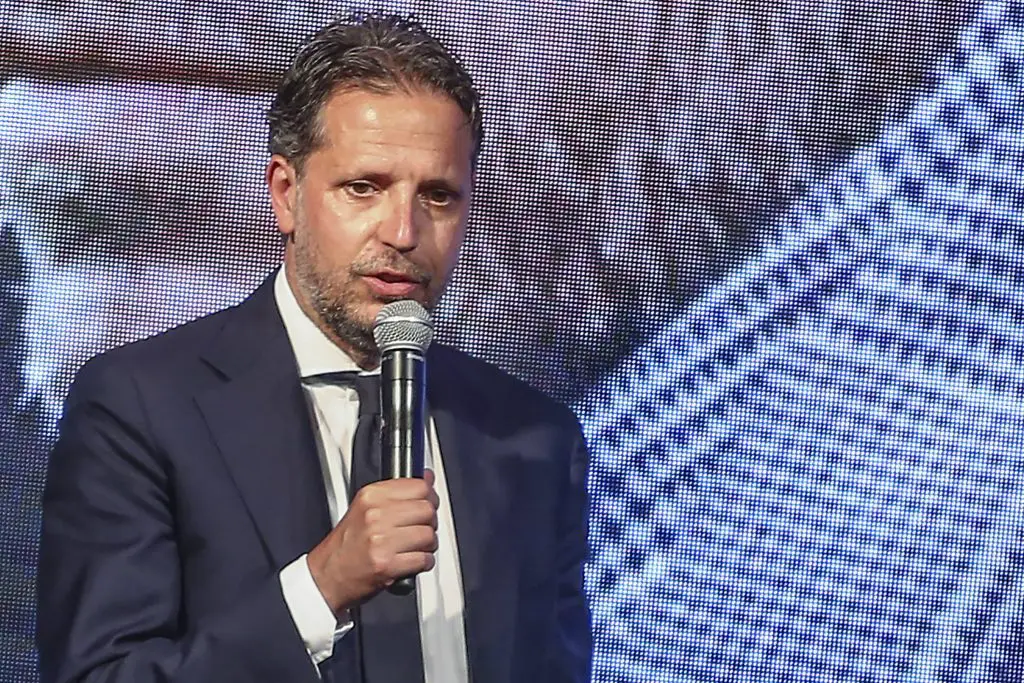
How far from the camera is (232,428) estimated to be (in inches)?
74.1

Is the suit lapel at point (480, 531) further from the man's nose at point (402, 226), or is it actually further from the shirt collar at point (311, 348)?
the man's nose at point (402, 226)

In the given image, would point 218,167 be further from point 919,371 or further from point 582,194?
point 919,371

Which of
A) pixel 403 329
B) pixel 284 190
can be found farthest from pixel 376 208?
pixel 403 329

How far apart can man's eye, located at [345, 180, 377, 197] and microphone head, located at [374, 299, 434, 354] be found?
10.3 inches

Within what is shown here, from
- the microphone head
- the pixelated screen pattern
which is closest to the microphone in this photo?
the microphone head

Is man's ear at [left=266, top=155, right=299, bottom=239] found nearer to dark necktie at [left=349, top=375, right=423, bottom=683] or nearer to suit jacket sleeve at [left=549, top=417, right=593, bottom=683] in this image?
dark necktie at [left=349, top=375, right=423, bottom=683]

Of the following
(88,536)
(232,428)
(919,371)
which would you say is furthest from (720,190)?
(88,536)

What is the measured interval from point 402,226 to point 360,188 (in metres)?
0.09

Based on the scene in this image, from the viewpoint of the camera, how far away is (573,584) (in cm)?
212

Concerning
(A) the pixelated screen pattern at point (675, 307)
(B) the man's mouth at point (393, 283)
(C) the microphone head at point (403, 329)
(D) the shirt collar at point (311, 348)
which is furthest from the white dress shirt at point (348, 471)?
(A) the pixelated screen pattern at point (675, 307)

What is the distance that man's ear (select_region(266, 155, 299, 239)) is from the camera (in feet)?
6.66

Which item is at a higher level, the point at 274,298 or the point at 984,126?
the point at 984,126

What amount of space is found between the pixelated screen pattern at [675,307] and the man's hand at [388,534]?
3.16 ft

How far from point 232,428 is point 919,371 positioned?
121cm
